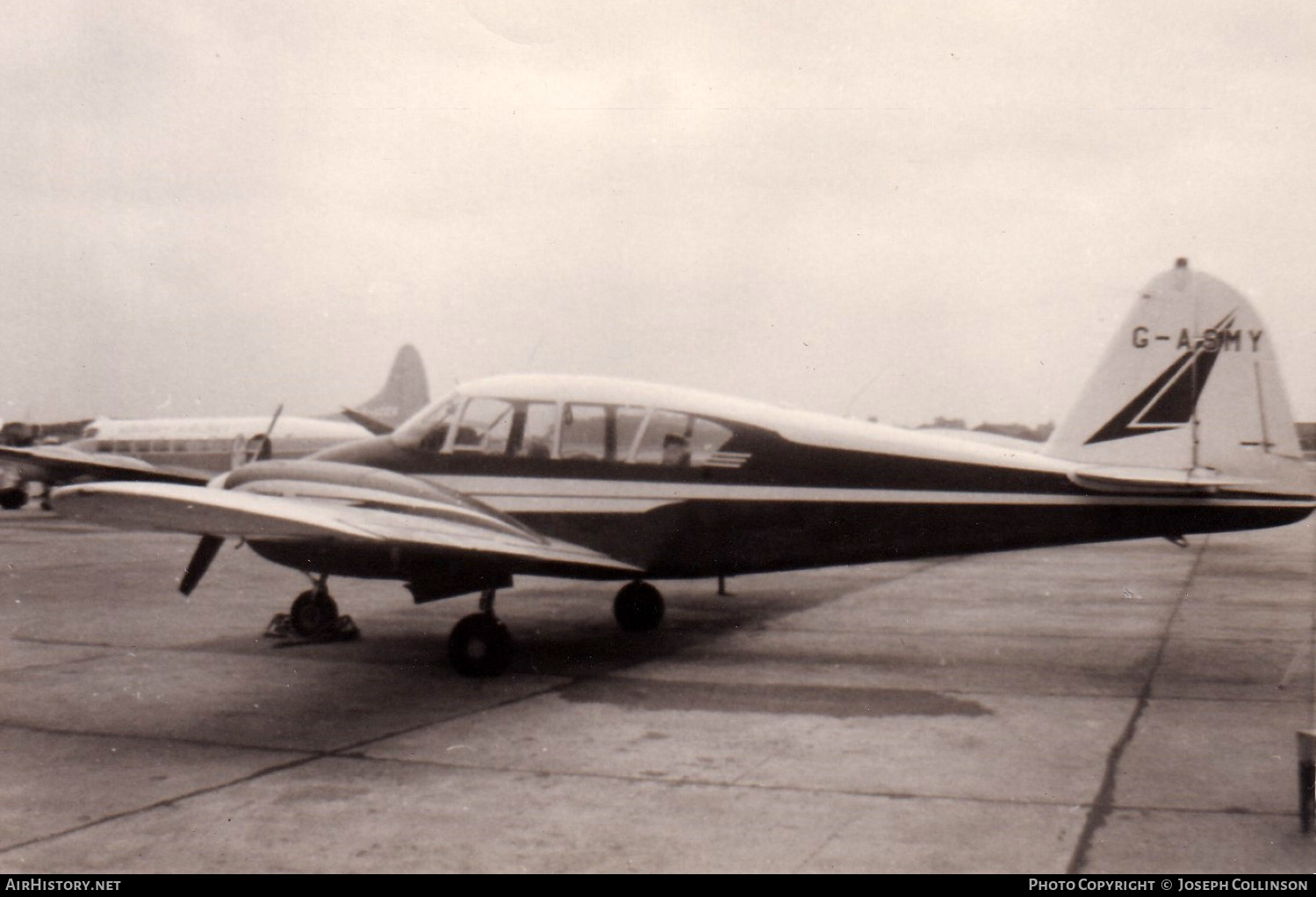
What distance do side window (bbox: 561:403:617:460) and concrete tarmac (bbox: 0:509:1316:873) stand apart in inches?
71.3

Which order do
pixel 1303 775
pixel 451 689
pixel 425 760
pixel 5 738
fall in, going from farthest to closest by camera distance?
pixel 451 689
pixel 5 738
pixel 425 760
pixel 1303 775

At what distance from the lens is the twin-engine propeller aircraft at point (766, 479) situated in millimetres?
8734

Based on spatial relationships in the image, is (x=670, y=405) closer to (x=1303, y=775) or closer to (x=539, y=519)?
(x=539, y=519)

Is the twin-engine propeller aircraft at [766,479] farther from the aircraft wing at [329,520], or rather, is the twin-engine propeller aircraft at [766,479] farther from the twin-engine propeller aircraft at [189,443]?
the twin-engine propeller aircraft at [189,443]

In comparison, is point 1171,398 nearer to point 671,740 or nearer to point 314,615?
point 671,740

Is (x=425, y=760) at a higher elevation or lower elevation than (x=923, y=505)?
lower

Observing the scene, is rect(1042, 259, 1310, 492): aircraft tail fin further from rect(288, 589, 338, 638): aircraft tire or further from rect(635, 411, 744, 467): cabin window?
rect(288, 589, 338, 638): aircraft tire

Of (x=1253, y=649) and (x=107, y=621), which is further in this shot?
(x=107, y=621)

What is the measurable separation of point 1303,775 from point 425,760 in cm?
448

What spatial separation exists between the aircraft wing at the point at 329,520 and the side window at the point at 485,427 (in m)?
0.84

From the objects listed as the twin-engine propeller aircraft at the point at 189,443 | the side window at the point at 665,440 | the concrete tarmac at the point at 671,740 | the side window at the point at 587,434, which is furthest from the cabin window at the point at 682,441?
the twin-engine propeller aircraft at the point at 189,443

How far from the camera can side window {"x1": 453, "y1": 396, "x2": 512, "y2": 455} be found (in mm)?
10062

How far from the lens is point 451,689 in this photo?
8.42 m
